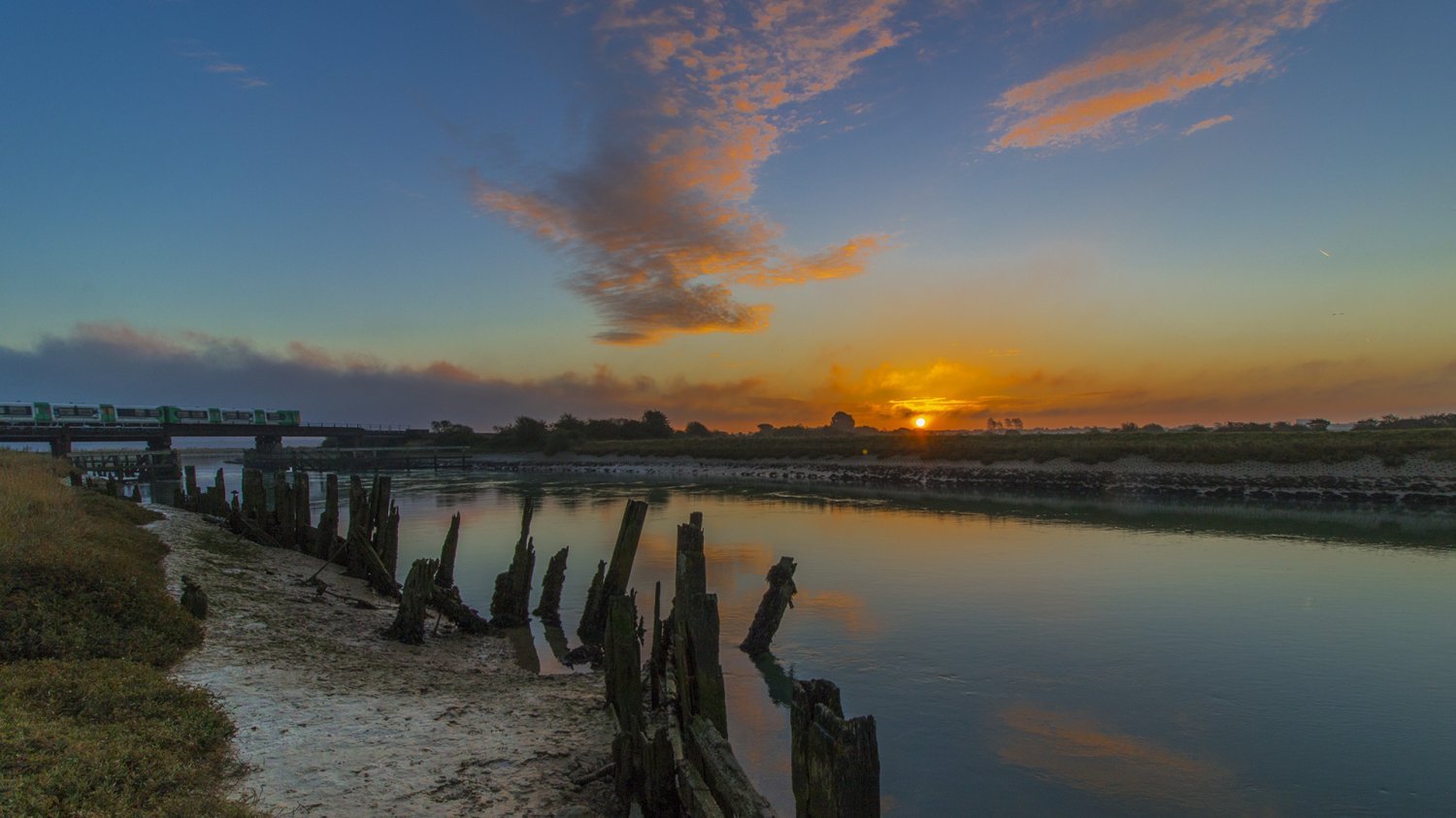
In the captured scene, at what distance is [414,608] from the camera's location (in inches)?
586

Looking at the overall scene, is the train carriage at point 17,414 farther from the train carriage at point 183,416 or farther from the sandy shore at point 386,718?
the sandy shore at point 386,718

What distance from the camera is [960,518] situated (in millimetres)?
38781

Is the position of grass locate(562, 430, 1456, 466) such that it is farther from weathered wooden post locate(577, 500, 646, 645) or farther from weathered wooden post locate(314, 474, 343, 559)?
weathered wooden post locate(314, 474, 343, 559)

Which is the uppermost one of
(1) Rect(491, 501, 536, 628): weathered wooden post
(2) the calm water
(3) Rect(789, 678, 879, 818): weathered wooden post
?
(3) Rect(789, 678, 879, 818): weathered wooden post

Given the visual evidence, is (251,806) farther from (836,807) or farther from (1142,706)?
(1142,706)

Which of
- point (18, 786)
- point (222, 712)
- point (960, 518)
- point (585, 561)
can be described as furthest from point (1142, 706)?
point (960, 518)

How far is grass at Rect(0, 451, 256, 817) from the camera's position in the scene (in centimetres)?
577

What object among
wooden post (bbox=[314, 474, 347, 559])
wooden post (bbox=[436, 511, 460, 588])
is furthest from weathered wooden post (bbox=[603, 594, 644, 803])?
wooden post (bbox=[314, 474, 347, 559])

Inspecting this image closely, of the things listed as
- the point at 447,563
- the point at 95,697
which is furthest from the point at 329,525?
the point at 95,697

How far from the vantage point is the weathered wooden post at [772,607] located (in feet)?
49.5

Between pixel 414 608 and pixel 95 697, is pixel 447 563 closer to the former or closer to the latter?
pixel 414 608

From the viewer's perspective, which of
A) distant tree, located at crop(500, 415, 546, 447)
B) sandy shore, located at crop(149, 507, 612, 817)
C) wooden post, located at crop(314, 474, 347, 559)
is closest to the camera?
sandy shore, located at crop(149, 507, 612, 817)

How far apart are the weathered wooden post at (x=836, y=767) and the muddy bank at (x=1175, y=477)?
51.0 metres

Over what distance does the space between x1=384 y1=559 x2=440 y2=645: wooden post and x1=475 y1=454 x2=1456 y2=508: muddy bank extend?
47.3m
